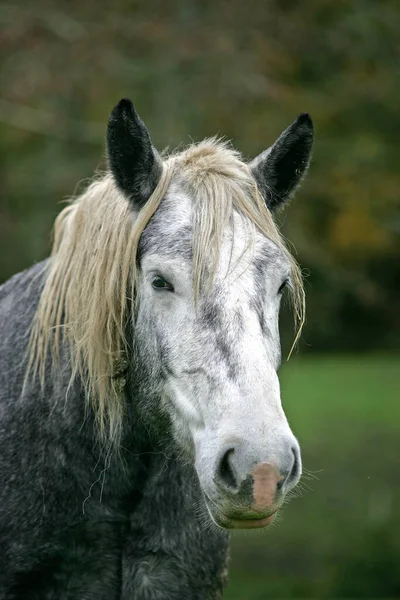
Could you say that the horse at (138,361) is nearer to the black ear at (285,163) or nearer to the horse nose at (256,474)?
the black ear at (285,163)

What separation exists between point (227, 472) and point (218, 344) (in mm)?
478

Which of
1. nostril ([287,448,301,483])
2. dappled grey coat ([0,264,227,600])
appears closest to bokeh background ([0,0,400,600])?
dappled grey coat ([0,264,227,600])

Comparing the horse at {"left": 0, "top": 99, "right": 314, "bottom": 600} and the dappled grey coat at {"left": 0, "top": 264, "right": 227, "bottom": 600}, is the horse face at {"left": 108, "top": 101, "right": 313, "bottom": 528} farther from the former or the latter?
the dappled grey coat at {"left": 0, "top": 264, "right": 227, "bottom": 600}

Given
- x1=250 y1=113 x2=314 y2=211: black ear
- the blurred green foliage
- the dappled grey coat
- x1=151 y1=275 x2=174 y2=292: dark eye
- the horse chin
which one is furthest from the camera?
the blurred green foliage

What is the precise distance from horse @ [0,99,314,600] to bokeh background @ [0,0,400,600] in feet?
16.2

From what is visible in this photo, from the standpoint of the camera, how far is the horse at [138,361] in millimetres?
3568

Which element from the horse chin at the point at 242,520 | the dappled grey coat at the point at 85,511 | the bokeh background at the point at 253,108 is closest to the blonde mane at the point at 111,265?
the dappled grey coat at the point at 85,511

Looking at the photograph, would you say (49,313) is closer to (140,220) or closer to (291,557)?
(140,220)

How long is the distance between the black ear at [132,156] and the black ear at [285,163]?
1.62ft

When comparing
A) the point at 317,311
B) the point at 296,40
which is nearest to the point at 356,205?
the point at 296,40

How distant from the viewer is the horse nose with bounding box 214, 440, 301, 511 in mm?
3148

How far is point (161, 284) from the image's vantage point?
3709mm

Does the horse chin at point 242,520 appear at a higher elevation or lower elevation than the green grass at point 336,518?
higher

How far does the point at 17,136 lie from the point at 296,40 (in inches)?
163
